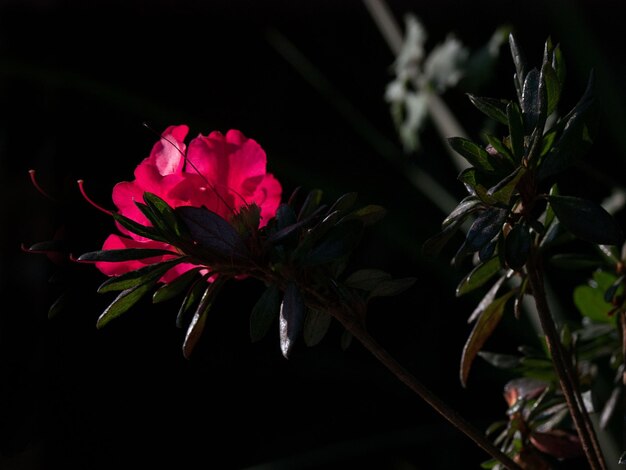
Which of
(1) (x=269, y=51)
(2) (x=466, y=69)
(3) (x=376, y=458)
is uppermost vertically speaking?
(1) (x=269, y=51)

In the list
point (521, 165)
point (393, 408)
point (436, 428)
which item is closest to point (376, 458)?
point (393, 408)

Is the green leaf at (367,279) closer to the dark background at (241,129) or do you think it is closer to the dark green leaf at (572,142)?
the dark green leaf at (572,142)

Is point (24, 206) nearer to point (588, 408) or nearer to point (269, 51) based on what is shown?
point (269, 51)

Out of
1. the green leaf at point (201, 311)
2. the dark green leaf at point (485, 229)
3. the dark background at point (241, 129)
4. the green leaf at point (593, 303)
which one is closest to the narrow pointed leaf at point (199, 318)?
the green leaf at point (201, 311)

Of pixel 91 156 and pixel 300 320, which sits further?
pixel 91 156

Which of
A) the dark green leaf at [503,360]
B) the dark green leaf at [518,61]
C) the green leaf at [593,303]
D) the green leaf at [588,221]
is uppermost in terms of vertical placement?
the dark green leaf at [518,61]
